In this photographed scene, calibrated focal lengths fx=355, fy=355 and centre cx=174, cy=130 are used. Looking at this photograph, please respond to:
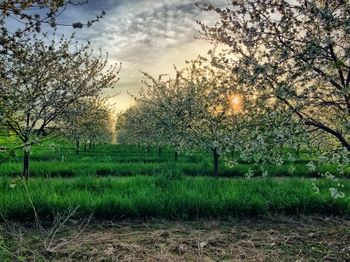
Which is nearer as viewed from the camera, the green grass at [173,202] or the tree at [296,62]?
the tree at [296,62]

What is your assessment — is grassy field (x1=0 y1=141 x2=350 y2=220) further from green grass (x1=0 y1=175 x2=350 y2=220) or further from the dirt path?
the dirt path

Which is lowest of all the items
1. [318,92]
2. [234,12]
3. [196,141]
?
[196,141]

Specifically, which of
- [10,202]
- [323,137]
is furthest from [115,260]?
[323,137]

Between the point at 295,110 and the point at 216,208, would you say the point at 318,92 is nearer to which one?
the point at 295,110

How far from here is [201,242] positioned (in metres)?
5.39

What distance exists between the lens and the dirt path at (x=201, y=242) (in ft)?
16.2

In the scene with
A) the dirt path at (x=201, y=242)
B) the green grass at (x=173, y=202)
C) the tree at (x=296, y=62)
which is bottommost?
the dirt path at (x=201, y=242)

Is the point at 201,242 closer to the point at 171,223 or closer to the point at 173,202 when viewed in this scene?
the point at 171,223

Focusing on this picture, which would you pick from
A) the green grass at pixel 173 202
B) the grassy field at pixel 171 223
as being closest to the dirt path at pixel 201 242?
the grassy field at pixel 171 223

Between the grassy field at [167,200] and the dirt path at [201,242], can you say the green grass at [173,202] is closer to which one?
the grassy field at [167,200]

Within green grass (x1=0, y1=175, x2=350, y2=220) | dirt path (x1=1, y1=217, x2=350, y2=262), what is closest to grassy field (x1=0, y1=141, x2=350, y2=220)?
green grass (x1=0, y1=175, x2=350, y2=220)

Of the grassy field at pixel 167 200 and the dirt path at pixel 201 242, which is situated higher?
the grassy field at pixel 167 200

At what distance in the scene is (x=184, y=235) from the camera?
582 cm

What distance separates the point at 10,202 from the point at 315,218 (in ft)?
19.8
